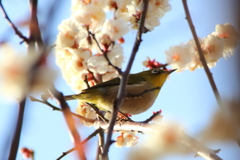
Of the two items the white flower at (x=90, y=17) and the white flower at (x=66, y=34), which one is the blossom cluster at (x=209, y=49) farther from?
the white flower at (x=66, y=34)

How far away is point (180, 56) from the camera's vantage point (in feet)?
8.46

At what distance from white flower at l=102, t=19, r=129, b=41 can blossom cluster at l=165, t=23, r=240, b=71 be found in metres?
0.68

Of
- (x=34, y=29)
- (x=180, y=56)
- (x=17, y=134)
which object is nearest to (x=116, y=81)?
(x=180, y=56)

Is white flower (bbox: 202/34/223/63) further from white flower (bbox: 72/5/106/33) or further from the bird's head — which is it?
the bird's head

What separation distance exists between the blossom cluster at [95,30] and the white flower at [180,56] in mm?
264

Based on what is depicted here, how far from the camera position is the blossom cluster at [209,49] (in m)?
2.58

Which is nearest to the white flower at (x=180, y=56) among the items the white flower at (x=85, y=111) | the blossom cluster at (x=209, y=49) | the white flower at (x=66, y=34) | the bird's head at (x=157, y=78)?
the blossom cluster at (x=209, y=49)

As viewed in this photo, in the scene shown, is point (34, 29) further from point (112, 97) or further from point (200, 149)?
point (112, 97)

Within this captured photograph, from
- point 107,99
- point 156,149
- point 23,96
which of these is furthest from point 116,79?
point 23,96

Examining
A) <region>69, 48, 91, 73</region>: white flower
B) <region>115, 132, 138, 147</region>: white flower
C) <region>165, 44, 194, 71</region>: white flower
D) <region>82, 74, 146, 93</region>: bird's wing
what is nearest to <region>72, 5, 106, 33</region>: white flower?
<region>69, 48, 91, 73</region>: white flower

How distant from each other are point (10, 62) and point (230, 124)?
0.69 metres

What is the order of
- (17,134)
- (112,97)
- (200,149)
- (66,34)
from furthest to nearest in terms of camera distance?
(112,97) → (66,34) → (200,149) → (17,134)

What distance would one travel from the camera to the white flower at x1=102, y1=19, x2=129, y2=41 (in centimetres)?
198

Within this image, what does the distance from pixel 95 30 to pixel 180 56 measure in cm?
76
